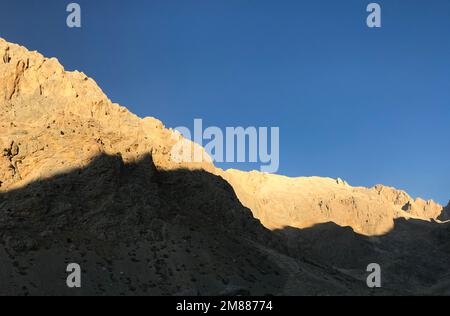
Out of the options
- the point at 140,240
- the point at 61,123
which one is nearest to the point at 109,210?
the point at 140,240

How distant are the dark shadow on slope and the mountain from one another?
0.48ft

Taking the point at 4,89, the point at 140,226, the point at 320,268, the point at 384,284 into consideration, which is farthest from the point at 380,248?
the point at 4,89

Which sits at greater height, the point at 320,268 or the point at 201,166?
the point at 201,166

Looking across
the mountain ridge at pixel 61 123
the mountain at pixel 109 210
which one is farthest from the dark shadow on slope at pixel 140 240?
the mountain ridge at pixel 61 123

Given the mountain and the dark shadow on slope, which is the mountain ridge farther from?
the dark shadow on slope

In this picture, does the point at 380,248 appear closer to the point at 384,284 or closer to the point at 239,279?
the point at 384,284

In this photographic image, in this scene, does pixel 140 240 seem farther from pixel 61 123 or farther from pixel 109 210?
pixel 61 123

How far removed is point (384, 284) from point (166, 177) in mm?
58983

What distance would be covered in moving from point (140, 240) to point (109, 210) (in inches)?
211

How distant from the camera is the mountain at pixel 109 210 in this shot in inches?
2120

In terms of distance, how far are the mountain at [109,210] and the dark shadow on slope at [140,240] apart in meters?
0.15

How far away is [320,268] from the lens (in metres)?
82.4

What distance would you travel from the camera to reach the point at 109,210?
203 feet
